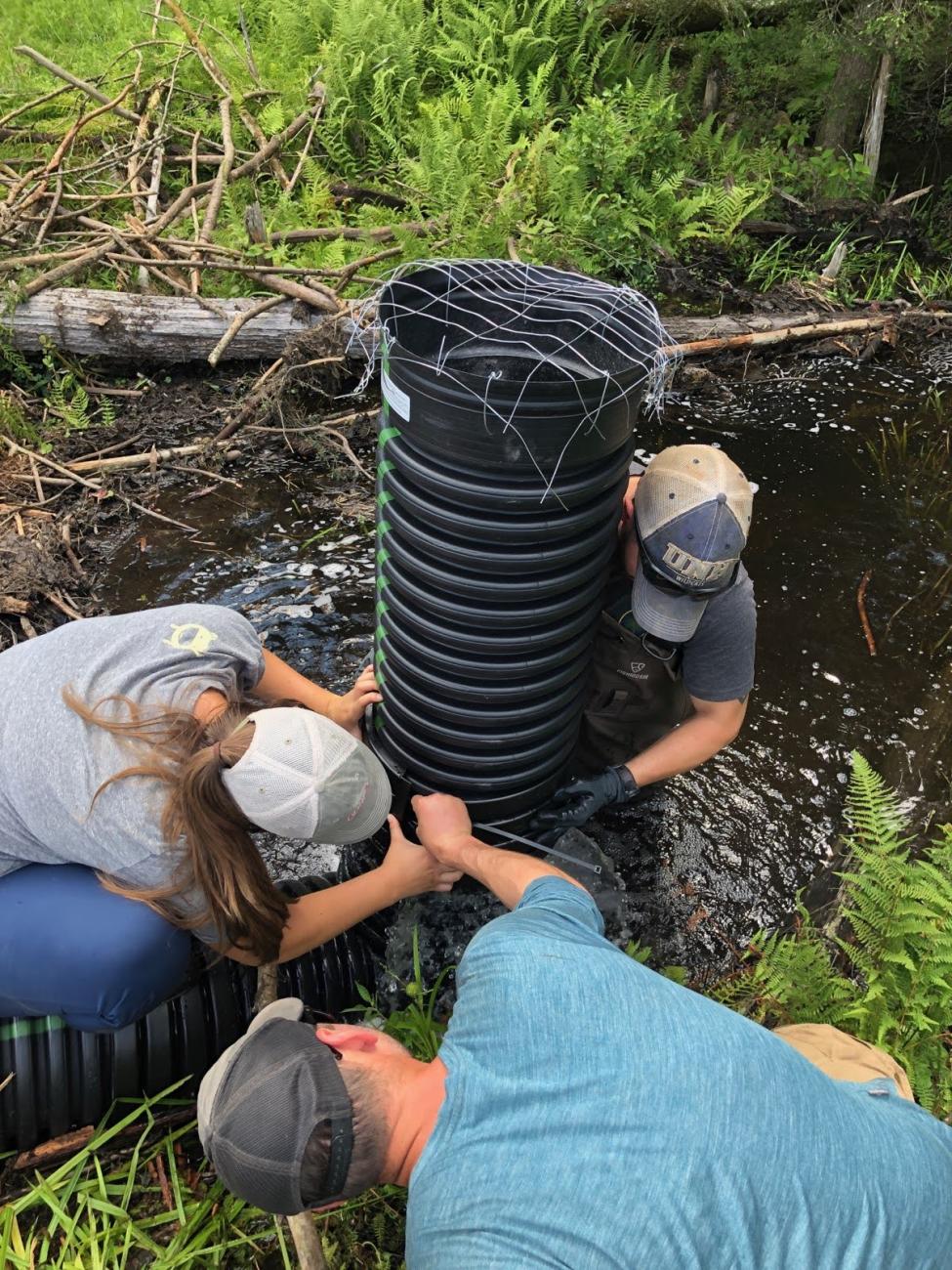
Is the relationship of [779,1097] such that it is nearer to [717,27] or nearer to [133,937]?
[133,937]

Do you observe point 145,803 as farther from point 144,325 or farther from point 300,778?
point 144,325

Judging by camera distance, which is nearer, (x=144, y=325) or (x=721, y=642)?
(x=721, y=642)

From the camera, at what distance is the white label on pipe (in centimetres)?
191

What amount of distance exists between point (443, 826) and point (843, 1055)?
126 centimetres

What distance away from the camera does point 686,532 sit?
212 cm

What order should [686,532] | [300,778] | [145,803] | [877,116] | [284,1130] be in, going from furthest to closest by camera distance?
[877,116] → [686,532] → [145,803] → [300,778] → [284,1130]

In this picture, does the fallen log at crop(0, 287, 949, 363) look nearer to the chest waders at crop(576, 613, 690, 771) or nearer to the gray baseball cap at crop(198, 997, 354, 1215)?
the chest waders at crop(576, 613, 690, 771)

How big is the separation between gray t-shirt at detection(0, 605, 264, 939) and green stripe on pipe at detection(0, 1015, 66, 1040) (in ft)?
1.72

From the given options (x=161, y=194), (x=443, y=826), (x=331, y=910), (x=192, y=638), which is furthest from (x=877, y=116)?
(x=331, y=910)

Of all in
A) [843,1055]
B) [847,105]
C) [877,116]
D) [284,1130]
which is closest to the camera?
[284,1130]

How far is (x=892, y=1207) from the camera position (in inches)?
55.5

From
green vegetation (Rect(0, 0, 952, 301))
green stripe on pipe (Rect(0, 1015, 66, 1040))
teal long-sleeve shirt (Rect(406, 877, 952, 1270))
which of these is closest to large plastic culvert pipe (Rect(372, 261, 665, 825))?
teal long-sleeve shirt (Rect(406, 877, 952, 1270))

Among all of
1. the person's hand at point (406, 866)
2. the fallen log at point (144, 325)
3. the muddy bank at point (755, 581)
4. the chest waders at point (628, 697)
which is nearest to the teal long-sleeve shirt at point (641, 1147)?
the person's hand at point (406, 866)

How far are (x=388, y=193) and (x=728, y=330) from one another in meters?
2.93
